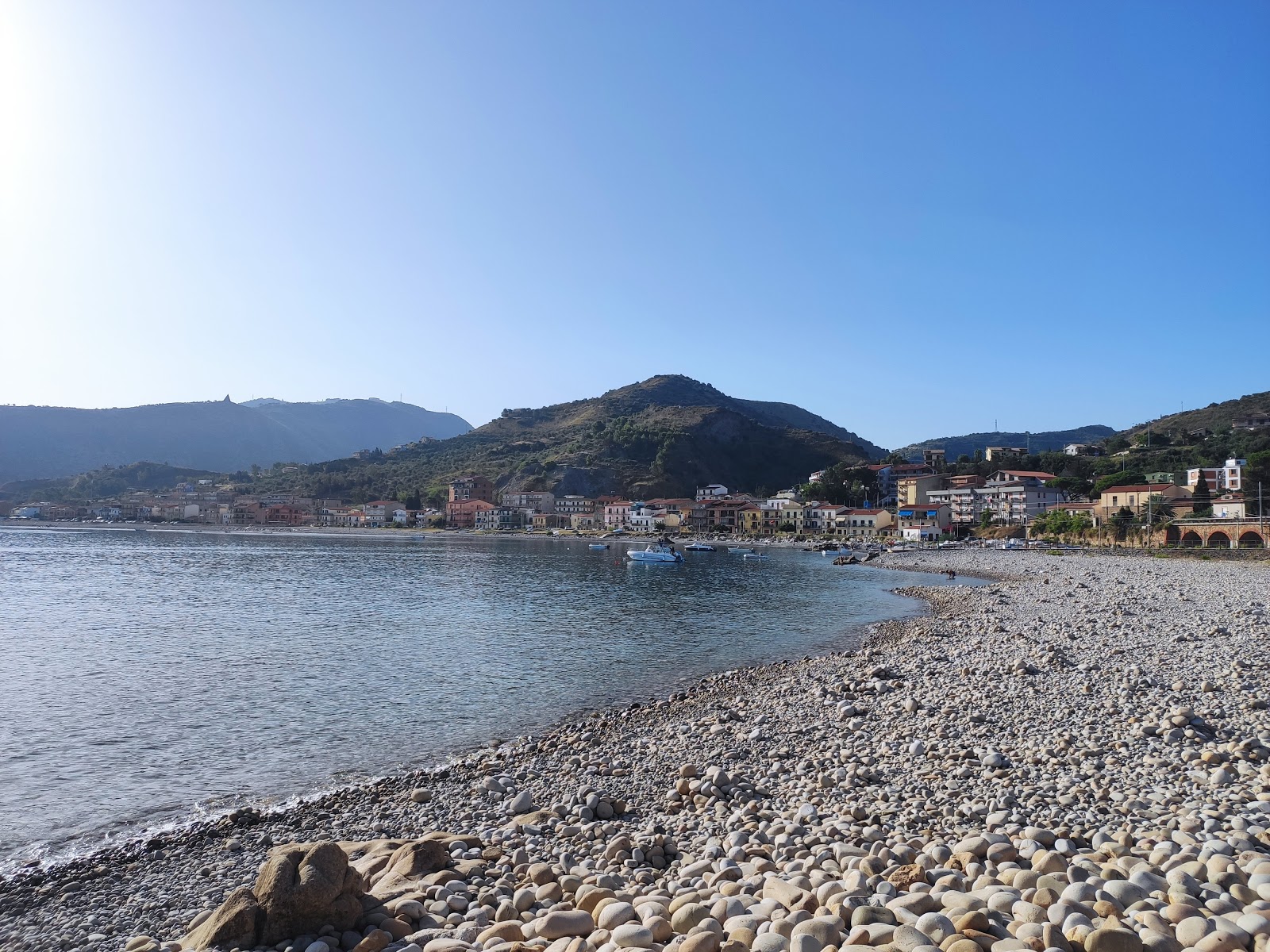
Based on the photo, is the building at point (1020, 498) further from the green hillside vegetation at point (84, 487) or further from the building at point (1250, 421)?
the green hillside vegetation at point (84, 487)

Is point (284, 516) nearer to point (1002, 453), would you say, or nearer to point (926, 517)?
point (926, 517)

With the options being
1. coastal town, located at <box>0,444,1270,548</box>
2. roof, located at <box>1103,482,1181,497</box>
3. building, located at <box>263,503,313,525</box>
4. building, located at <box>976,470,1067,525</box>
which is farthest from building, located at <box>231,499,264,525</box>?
roof, located at <box>1103,482,1181,497</box>

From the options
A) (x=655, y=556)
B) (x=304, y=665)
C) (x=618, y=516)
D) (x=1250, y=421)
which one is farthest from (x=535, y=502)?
(x=1250, y=421)

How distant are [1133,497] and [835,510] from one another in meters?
42.6

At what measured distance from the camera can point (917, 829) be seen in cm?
707

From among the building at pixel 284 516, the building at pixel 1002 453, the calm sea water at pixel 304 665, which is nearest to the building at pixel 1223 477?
the building at pixel 1002 453

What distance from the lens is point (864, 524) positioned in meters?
112

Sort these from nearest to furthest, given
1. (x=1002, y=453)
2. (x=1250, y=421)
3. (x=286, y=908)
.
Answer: (x=286, y=908)
(x=1250, y=421)
(x=1002, y=453)

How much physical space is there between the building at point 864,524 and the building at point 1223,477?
37025 millimetres

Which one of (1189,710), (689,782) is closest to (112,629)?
(689,782)

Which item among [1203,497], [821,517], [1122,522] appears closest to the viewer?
[1122,522]

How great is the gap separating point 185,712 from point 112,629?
14.7 m

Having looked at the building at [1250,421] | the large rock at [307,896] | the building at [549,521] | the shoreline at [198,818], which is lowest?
the building at [549,521]

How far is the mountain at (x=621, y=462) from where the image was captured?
151375 mm
